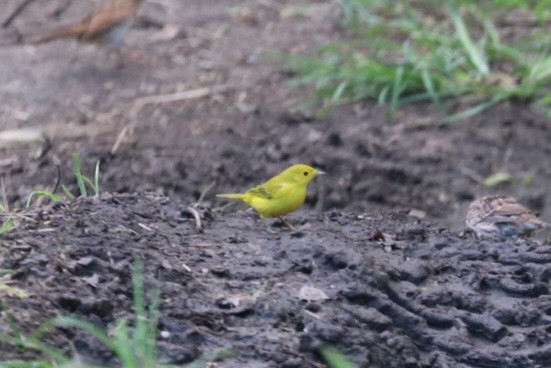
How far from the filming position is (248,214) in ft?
18.0

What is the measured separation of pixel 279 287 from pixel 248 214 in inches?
51.4

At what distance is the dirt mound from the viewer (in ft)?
12.6

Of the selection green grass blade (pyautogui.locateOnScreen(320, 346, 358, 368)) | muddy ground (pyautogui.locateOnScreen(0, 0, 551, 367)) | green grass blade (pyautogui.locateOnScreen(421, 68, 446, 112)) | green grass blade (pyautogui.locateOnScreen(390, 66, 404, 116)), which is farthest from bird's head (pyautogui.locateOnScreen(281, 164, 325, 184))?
green grass blade (pyautogui.locateOnScreen(421, 68, 446, 112))

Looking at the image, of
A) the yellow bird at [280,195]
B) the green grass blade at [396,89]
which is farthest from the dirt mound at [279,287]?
the green grass blade at [396,89]

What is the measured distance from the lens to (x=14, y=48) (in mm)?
10367

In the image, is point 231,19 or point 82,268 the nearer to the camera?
point 82,268

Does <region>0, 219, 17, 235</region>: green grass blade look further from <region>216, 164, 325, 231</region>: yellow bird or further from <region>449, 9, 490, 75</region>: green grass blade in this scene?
<region>449, 9, 490, 75</region>: green grass blade

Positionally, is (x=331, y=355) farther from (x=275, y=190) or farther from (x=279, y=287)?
(x=275, y=190)

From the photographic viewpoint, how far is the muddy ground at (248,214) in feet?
13.1

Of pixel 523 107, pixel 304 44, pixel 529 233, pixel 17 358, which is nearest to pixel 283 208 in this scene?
pixel 529 233

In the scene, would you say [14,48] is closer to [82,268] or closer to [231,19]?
[231,19]

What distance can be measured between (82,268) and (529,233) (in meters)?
2.86

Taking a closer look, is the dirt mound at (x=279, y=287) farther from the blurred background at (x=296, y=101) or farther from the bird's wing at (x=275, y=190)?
the blurred background at (x=296, y=101)

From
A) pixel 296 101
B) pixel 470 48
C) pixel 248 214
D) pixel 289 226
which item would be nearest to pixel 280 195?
pixel 248 214
